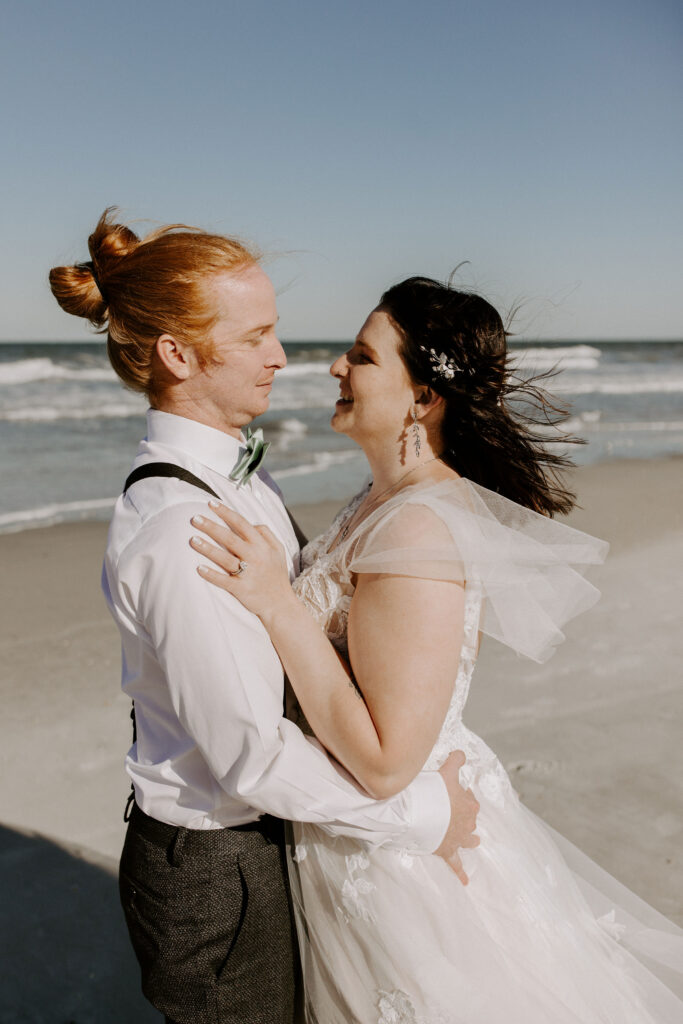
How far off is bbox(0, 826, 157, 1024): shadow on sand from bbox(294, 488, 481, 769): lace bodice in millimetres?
1992

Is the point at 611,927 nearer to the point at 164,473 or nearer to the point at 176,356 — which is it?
the point at 164,473

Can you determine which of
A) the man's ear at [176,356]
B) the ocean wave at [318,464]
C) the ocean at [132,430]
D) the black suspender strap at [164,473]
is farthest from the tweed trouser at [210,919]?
the ocean wave at [318,464]

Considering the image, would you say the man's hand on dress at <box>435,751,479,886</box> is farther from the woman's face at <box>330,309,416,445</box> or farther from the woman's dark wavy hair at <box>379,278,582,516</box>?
the woman's face at <box>330,309,416,445</box>

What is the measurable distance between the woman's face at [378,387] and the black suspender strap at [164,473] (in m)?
0.78

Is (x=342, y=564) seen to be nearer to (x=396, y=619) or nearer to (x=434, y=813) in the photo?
(x=396, y=619)

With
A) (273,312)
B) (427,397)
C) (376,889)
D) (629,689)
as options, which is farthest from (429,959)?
(629,689)

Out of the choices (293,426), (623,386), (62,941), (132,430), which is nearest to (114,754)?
(62,941)

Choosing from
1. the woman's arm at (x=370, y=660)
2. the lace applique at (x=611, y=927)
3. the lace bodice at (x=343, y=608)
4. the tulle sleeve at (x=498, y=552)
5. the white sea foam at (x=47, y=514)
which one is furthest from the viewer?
the white sea foam at (x=47, y=514)

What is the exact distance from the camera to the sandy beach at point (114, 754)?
3594 mm

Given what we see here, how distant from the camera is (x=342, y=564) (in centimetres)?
229

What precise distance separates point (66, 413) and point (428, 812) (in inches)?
747

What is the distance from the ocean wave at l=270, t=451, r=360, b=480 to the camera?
43.7 feet

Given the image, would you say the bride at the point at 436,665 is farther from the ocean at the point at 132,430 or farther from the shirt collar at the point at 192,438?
the ocean at the point at 132,430

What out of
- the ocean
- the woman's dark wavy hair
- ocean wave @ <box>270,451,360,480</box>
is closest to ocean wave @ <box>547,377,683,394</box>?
the ocean
